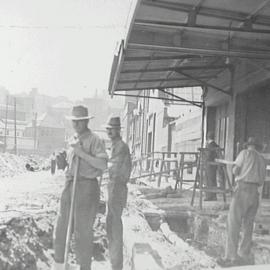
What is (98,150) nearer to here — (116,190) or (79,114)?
(79,114)

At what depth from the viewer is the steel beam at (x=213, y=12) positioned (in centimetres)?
634

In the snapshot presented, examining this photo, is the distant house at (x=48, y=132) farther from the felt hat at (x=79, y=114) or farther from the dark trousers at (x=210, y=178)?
the felt hat at (x=79, y=114)

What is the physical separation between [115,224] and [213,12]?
3638 millimetres

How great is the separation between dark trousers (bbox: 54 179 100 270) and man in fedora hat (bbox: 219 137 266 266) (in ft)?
8.04

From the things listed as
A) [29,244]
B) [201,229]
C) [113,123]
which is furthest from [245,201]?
[29,244]

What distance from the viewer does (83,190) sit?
4.81m

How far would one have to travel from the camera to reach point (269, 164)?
8.35 m

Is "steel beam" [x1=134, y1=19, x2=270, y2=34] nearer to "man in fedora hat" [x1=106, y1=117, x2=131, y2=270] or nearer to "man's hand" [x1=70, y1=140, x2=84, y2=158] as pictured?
"man in fedora hat" [x1=106, y1=117, x2=131, y2=270]

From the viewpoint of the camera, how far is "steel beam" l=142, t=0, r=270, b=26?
6.34m

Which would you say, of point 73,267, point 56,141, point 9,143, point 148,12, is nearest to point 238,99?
point 148,12

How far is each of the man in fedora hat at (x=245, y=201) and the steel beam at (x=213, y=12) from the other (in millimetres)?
2025

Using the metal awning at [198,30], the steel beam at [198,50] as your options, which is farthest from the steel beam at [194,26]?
the steel beam at [198,50]

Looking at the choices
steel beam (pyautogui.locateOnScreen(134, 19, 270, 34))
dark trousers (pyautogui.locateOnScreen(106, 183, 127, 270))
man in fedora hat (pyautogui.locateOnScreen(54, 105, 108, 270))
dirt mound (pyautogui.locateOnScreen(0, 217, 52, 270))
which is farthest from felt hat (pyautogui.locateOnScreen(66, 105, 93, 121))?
steel beam (pyautogui.locateOnScreen(134, 19, 270, 34))

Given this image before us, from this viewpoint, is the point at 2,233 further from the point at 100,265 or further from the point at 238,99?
the point at 238,99
